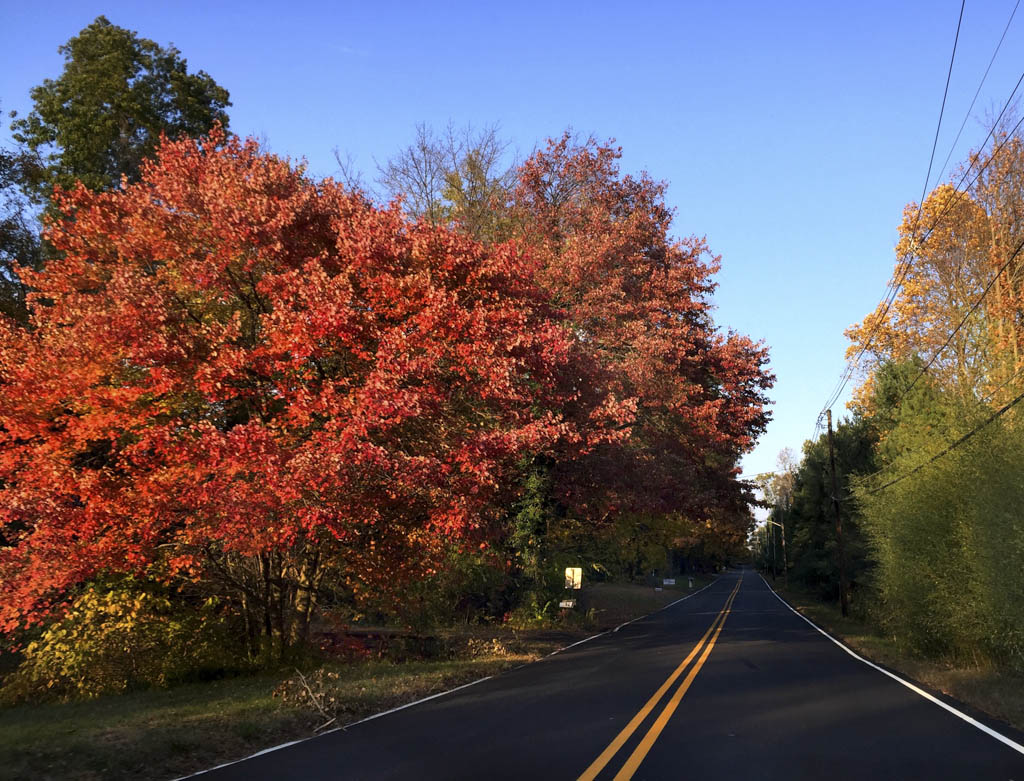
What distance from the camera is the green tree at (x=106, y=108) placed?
31172mm

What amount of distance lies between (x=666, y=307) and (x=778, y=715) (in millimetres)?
21338

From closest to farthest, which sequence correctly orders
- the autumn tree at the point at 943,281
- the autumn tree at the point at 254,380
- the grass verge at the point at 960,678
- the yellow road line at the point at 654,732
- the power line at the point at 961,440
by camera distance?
the yellow road line at the point at 654,732
the grass verge at the point at 960,678
the autumn tree at the point at 254,380
the power line at the point at 961,440
the autumn tree at the point at 943,281

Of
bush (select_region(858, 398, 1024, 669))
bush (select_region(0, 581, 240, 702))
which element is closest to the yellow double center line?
bush (select_region(858, 398, 1024, 669))

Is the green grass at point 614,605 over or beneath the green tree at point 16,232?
beneath

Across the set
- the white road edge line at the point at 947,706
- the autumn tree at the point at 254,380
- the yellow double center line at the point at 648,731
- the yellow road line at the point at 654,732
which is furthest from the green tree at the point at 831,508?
the autumn tree at the point at 254,380

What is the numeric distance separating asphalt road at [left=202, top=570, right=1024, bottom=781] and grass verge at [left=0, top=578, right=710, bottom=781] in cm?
69

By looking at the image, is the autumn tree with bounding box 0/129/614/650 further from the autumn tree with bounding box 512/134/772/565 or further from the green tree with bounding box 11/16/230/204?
the green tree with bounding box 11/16/230/204

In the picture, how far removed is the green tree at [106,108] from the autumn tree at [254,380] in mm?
18292

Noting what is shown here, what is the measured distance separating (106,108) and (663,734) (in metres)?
32.6

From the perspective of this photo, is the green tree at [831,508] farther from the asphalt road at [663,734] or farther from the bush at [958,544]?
the asphalt road at [663,734]

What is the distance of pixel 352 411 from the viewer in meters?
13.0

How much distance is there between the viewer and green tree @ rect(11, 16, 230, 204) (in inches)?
1227

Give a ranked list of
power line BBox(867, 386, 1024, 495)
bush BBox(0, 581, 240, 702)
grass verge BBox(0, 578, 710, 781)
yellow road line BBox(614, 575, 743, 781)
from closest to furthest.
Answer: yellow road line BBox(614, 575, 743, 781) < grass verge BBox(0, 578, 710, 781) < power line BBox(867, 386, 1024, 495) < bush BBox(0, 581, 240, 702)

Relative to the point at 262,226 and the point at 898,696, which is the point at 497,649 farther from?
the point at 262,226
